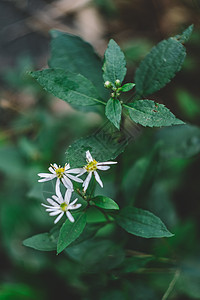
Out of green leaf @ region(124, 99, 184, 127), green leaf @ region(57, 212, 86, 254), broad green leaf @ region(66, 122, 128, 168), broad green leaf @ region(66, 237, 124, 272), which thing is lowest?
broad green leaf @ region(66, 237, 124, 272)

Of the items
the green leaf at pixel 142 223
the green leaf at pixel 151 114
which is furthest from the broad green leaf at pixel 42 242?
the green leaf at pixel 151 114

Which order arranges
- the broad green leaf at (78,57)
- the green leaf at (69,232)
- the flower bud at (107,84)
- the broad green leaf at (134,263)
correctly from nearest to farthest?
1. the green leaf at (69,232)
2. the flower bud at (107,84)
3. the broad green leaf at (134,263)
4. the broad green leaf at (78,57)

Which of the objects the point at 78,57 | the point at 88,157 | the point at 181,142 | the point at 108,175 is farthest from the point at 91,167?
the point at 108,175

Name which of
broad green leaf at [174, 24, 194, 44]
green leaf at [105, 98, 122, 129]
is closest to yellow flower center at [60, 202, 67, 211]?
green leaf at [105, 98, 122, 129]

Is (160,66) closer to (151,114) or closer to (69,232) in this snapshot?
(151,114)

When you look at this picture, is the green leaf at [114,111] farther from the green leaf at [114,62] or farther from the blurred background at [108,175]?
the blurred background at [108,175]

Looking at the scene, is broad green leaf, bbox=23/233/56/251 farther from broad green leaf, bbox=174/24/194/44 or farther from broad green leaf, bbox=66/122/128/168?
broad green leaf, bbox=174/24/194/44

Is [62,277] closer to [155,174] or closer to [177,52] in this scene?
[155,174]

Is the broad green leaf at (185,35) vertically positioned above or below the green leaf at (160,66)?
above
